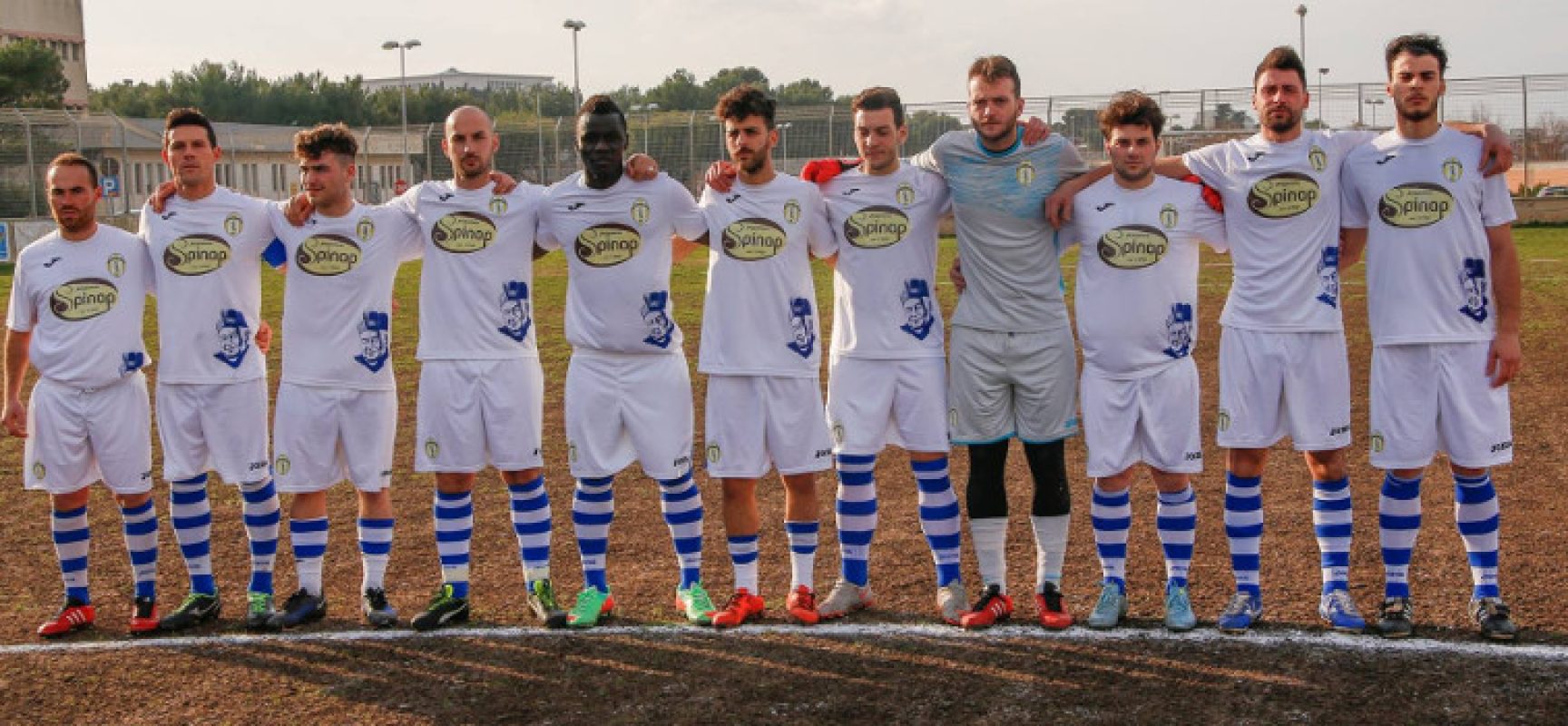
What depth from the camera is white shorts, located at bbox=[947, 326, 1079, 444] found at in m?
6.38

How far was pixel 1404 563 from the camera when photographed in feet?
20.6

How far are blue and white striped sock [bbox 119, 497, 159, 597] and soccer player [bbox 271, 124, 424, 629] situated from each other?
27.2 inches

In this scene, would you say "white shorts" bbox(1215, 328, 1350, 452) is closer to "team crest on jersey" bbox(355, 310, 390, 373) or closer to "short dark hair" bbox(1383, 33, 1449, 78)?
"short dark hair" bbox(1383, 33, 1449, 78)

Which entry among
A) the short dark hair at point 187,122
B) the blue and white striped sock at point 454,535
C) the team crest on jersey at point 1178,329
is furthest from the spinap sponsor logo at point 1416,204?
the short dark hair at point 187,122

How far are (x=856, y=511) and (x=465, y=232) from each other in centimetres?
221

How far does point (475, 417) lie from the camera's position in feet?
21.8

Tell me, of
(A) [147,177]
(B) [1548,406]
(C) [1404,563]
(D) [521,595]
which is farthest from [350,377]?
(A) [147,177]

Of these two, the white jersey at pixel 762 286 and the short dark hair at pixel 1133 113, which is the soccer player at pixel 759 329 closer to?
the white jersey at pixel 762 286

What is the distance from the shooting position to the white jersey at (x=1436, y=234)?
240 inches

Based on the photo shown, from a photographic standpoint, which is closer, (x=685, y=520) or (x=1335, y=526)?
(x=1335, y=526)

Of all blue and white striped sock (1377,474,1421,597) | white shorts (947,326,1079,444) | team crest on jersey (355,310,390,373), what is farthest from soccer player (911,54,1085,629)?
team crest on jersey (355,310,390,373)

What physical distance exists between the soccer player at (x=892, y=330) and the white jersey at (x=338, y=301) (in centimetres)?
213

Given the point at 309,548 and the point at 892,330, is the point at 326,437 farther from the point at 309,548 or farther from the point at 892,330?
the point at 892,330

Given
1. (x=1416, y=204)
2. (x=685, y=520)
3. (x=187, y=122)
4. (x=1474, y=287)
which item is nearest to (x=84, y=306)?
(x=187, y=122)
